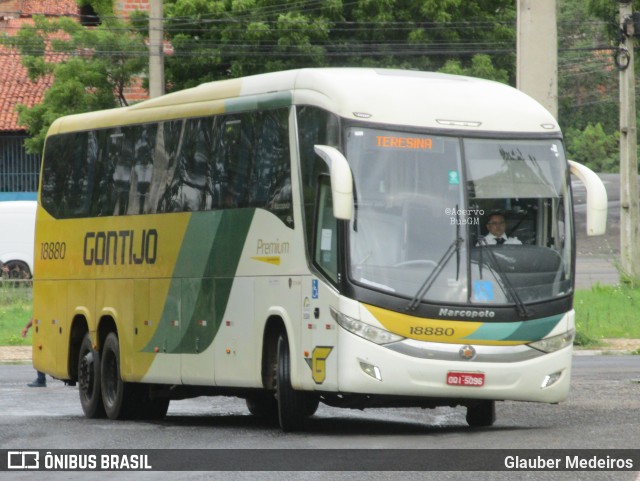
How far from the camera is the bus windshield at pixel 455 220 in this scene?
14297 millimetres

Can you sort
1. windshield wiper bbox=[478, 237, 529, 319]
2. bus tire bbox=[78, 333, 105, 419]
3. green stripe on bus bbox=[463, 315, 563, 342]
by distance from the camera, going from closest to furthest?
green stripe on bus bbox=[463, 315, 563, 342]
windshield wiper bbox=[478, 237, 529, 319]
bus tire bbox=[78, 333, 105, 419]

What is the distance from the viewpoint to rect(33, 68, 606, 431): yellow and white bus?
1420cm

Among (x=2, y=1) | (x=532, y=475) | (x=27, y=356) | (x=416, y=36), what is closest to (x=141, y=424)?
(x=532, y=475)

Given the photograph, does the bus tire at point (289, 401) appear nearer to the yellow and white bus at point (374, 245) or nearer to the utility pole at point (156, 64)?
the yellow and white bus at point (374, 245)

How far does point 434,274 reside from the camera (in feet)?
46.9

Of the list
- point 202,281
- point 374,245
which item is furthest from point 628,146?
point 374,245

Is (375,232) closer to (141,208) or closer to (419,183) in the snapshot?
(419,183)

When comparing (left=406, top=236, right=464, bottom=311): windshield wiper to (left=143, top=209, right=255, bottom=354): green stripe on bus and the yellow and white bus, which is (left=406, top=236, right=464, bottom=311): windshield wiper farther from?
(left=143, top=209, right=255, bottom=354): green stripe on bus

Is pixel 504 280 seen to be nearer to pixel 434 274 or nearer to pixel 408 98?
pixel 434 274

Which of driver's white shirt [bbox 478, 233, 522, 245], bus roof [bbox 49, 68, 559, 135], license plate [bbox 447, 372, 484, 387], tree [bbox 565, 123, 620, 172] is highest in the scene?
tree [bbox 565, 123, 620, 172]

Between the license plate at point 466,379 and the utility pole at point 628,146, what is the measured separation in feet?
74.1

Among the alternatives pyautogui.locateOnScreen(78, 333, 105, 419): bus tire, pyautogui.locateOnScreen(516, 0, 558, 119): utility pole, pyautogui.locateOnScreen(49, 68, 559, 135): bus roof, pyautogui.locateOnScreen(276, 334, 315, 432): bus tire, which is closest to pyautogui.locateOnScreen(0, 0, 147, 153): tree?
pyautogui.locateOnScreen(516, 0, 558, 119): utility pole

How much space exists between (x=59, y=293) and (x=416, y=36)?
91.9 ft

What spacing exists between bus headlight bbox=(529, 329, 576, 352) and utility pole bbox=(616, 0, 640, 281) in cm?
2169
